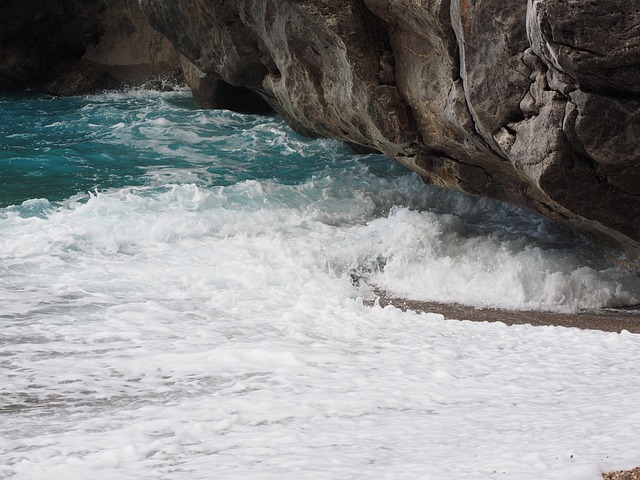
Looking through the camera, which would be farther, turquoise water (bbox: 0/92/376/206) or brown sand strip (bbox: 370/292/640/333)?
turquoise water (bbox: 0/92/376/206)

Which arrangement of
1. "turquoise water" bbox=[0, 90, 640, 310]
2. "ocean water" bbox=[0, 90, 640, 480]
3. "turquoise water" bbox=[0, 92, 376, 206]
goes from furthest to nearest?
1. "turquoise water" bbox=[0, 92, 376, 206]
2. "turquoise water" bbox=[0, 90, 640, 310]
3. "ocean water" bbox=[0, 90, 640, 480]

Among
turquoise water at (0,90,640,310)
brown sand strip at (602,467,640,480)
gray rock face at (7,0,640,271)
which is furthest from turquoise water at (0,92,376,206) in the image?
brown sand strip at (602,467,640,480)

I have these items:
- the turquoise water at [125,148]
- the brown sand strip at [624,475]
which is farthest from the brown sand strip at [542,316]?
the turquoise water at [125,148]

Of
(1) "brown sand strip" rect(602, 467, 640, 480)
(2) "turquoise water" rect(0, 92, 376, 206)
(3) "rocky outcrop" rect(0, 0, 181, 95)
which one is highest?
(3) "rocky outcrop" rect(0, 0, 181, 95)

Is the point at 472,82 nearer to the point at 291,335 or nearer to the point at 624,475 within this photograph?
the point at 291,335

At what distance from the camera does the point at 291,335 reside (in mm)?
5160

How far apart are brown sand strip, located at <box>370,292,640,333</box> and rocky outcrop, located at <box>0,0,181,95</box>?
13.8 metres

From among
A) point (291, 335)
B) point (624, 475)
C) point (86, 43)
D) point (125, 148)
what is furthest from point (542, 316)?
point (86, 43)

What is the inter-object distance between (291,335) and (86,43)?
15994 millimetres

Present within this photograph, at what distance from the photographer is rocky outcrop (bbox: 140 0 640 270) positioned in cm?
514

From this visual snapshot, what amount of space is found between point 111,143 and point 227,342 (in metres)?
9.56

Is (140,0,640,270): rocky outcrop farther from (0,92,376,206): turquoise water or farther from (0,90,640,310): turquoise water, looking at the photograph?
(0,92,376,206): turquoise water

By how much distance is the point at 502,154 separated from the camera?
6.43m

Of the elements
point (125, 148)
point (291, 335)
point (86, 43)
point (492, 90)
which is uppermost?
point (492, 90)
